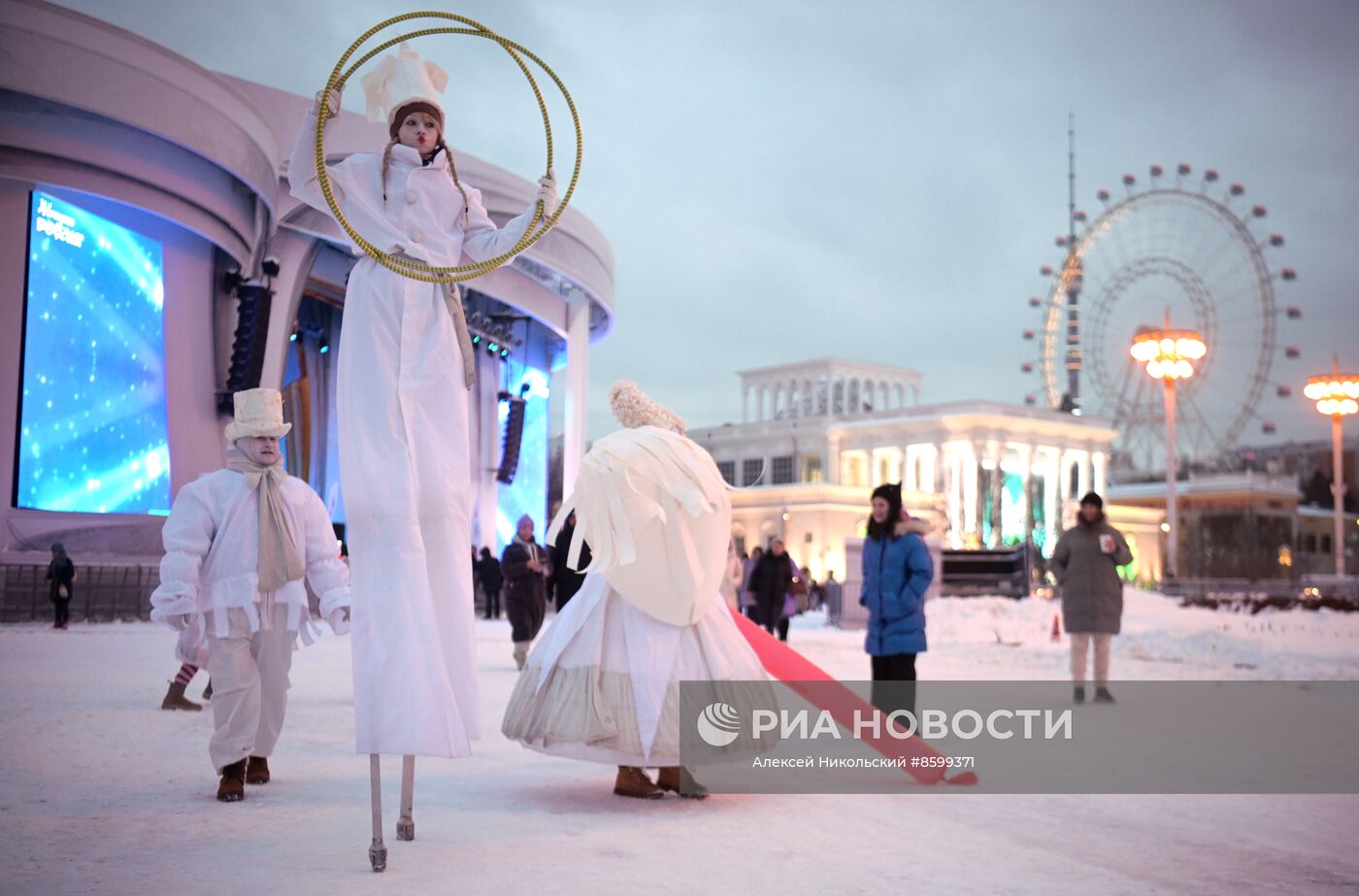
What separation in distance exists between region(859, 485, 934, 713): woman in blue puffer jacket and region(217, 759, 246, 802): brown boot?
3619mm

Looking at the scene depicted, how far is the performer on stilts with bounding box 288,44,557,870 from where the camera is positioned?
374 cm

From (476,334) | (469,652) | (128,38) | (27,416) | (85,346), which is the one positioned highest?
(128,38)

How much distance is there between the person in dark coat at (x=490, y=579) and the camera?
26.5 m

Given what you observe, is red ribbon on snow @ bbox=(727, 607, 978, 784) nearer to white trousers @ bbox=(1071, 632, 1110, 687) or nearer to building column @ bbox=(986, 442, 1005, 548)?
white trousers @ bbox=(1071, 632, 1110, 687)

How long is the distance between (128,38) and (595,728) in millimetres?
21947

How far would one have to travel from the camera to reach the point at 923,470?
263ft

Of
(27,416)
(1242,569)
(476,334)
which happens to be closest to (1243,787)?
(27,416)

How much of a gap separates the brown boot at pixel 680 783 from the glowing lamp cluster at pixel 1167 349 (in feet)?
75.6

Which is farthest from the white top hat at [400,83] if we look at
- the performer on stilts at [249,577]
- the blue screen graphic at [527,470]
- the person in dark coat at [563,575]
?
the blue screen graphic at [527,470]

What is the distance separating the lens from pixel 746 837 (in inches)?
171

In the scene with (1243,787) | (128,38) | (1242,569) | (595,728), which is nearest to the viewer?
(595,728)

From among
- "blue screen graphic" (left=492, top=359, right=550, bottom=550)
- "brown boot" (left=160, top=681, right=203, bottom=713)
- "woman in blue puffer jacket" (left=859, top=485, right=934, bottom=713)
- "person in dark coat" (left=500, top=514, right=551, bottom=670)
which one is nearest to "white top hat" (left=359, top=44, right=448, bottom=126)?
"woman in blue puffer jacket" (left=859, top=485, right=934, bottom=713)

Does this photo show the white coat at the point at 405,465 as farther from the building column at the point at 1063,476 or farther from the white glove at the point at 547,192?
the building column at the point at 1063,476

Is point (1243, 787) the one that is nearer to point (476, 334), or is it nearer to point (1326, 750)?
point (1326, 750)
